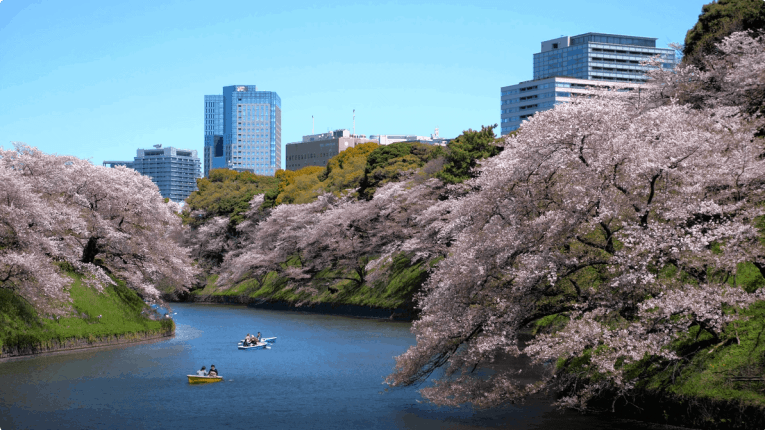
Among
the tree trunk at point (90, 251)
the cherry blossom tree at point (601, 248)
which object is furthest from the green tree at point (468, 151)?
the cherry blossom tree at point (601, 248)

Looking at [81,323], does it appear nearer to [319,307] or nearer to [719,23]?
[319,307]

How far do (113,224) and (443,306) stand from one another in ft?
88.3

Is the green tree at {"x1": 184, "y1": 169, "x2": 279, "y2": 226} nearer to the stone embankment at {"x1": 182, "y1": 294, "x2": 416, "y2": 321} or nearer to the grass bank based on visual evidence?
the stone embankment at {"x1": 182, "y1": 294, "x2": 416, "y2": 321}

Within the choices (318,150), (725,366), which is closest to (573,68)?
(318,150)

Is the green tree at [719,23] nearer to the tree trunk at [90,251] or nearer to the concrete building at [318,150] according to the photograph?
the tree trunk at [90,251]

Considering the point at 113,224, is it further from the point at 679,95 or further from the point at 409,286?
the point at 679,95

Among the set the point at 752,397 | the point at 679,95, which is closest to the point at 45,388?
the point at 752,397

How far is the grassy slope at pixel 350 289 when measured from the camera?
5500cm

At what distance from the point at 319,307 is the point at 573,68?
111 meters

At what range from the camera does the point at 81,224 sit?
37.9 metres

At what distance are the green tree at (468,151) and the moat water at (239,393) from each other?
43.9ft

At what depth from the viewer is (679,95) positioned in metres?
32.7

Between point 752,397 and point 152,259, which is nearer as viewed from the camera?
point 752,397

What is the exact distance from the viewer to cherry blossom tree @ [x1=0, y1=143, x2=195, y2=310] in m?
31.9
